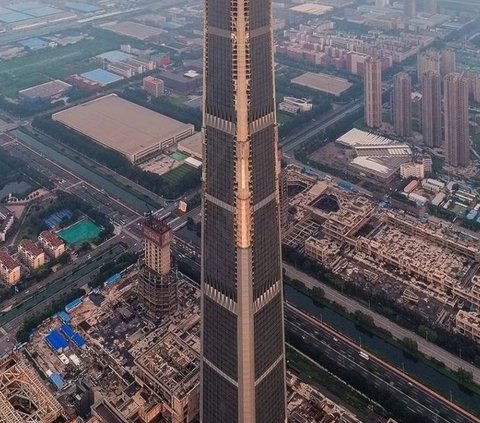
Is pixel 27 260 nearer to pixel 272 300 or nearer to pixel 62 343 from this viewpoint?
pixel 62 343

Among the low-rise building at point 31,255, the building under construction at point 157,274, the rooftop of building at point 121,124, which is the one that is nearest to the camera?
the building under construction at point 157,274

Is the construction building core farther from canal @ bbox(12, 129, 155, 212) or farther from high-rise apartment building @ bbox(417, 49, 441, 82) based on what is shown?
high-rise apartment building @ bbox(417, 49, 441, 82)

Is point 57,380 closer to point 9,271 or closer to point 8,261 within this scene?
point 9,271

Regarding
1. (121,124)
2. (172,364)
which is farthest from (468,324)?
(121,124)

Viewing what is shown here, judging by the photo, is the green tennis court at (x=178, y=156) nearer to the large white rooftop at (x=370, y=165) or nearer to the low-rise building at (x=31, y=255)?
the large white rooftop at (x=370, y=165)

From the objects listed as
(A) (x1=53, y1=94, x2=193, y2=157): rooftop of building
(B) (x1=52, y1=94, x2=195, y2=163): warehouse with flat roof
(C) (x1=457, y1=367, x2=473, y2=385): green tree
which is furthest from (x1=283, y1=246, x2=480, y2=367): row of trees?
(A) (x1=53, y1=94, x2=193, y2=157): rooftop of building

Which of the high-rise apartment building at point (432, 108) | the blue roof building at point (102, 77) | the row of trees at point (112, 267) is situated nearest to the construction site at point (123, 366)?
the row of trees at point (112, 267)

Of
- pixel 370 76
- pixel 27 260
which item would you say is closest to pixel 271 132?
pixel 27 260

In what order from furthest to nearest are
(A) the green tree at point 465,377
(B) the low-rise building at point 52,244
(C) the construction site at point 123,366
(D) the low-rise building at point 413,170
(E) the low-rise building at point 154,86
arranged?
(E) the low-rise building at point 154,86 < (D) the low-rise building at point 413,170 < (B) the low-rise building at point 52,244 < (A) the green tree at point 465,377 < (C) the construction site at point 123,366
